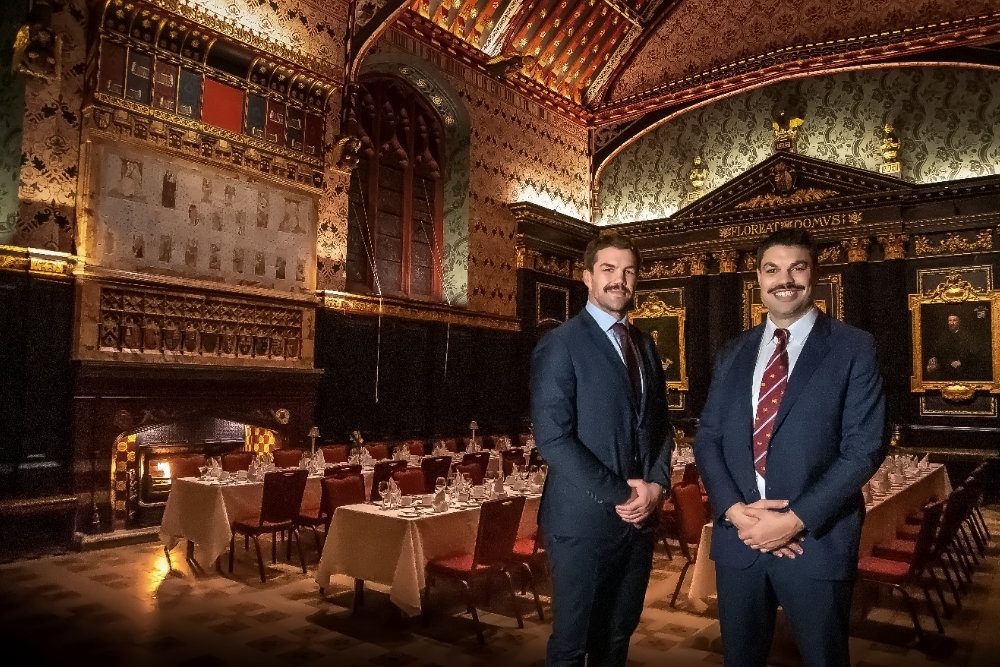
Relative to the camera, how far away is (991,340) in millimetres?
10820

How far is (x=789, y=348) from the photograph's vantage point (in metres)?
2.38

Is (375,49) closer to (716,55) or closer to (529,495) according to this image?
(716,55)

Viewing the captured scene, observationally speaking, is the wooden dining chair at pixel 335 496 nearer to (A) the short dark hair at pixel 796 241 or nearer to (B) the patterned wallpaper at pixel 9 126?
(B) the patterned wallpaper at pixel 9 126

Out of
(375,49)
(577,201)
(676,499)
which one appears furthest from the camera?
(577,201)

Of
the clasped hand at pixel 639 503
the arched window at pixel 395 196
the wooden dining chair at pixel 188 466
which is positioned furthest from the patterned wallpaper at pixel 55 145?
the clasped hand at pixel 639 503

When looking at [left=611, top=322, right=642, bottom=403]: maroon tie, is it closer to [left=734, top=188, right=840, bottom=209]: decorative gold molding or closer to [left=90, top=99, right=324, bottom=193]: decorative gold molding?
[left=90, top=99, right=324, bottom=193]: decorative gold molding

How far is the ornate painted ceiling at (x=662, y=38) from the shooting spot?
11344mm

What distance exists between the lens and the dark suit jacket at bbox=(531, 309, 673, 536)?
2418 mm

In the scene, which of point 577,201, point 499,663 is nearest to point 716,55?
point 577,201

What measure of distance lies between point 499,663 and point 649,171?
38.0 ft

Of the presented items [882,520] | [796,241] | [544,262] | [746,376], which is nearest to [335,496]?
Result: [882,520]

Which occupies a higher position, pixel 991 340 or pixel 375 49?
pixel 375 49

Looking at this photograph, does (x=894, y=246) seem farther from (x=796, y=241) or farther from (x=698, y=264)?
(x=796, y=241)

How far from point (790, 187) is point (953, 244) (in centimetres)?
253
